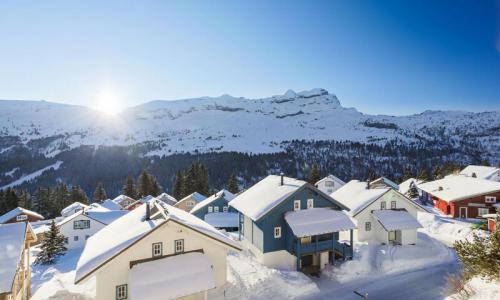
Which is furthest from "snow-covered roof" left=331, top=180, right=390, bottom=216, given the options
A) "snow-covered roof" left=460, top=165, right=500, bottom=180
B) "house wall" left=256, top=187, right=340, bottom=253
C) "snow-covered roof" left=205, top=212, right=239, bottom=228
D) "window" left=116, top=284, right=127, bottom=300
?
"snow-covered roof" left=460, top=165, right=500, bottom=180

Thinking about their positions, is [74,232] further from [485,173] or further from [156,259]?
[485,173]

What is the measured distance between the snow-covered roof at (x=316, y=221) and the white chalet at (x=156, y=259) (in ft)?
26.8

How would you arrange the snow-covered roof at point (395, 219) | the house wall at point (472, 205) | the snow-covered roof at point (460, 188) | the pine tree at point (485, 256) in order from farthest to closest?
the snow-covered roof at point (460, 188), the house wall at point (472, 205), the snow-covered roof at point (395, 219), the pine tree at point (485, 256)

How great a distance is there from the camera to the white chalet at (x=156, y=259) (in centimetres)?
1712

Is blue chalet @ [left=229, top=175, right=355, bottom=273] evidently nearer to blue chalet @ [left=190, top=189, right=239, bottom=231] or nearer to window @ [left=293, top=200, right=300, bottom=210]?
window @ [left=293, top=200, right=300, bottom=210]

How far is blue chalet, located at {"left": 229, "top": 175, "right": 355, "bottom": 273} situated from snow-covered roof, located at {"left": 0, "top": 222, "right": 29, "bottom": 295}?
17071 millimetres

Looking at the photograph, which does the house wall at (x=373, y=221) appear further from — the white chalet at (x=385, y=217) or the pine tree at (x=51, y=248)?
the pine tree at (x=51, y=248)

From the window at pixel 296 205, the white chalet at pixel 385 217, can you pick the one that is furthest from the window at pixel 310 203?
the white chalet at pixel 385 217

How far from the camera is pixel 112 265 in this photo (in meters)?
17.9

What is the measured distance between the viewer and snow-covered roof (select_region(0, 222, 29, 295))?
13580 millimetres

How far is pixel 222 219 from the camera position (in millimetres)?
49312

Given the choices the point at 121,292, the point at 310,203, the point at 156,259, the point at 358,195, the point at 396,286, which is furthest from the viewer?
the point at 358,195

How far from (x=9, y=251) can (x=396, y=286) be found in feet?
91.5

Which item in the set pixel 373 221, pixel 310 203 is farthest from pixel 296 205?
pixel 373 221
